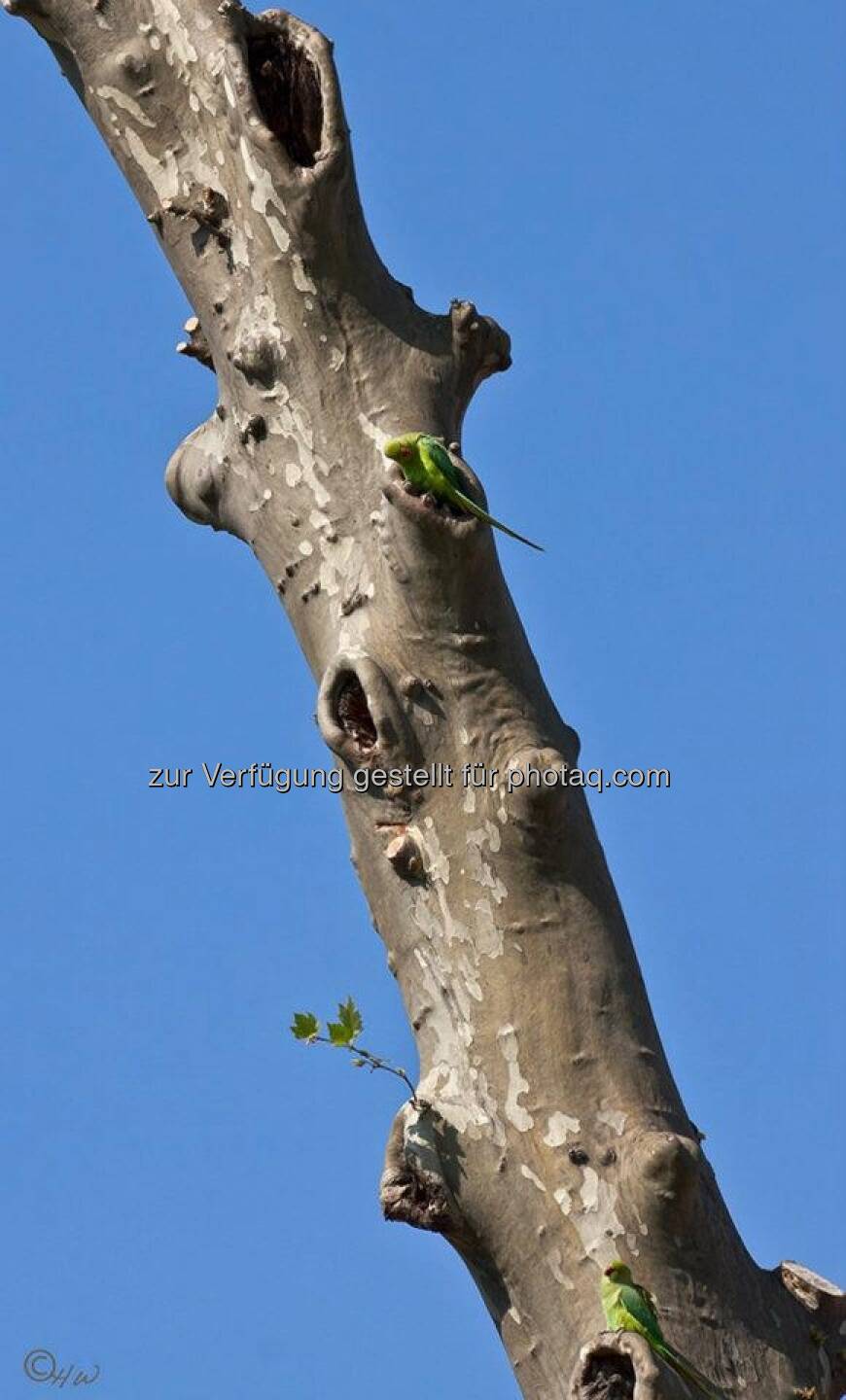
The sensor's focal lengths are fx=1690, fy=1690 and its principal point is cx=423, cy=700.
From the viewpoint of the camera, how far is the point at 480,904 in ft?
9.16

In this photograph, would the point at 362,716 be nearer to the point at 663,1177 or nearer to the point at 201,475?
the point at 201,475

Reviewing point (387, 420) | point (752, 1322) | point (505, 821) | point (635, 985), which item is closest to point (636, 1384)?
point (752, 1322)

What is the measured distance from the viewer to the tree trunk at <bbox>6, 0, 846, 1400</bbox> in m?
2.65

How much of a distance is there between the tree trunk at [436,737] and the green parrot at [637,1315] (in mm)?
28

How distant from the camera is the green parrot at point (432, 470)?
2.90 meters

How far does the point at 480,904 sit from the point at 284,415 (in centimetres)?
101

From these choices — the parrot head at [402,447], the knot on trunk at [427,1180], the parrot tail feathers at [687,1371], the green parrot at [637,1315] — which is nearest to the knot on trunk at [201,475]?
the parrot head at [402,447]

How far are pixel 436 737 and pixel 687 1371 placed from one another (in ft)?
3.52

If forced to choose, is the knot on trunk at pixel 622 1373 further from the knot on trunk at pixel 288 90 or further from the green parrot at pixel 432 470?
the knot on trunk at pixel 288 90

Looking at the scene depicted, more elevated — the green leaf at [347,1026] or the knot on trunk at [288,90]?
the knot on trunk at [288,90]

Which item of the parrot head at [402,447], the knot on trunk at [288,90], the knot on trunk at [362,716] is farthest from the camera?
the knot on trunk at [288,90]

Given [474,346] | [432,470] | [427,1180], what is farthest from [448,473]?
[427,1180]

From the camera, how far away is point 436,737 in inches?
114

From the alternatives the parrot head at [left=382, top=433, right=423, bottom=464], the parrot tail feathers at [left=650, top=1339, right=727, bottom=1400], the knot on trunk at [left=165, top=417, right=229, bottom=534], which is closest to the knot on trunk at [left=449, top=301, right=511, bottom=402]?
the parrot head at [left=382, top=433, right=423, bottom=464]
